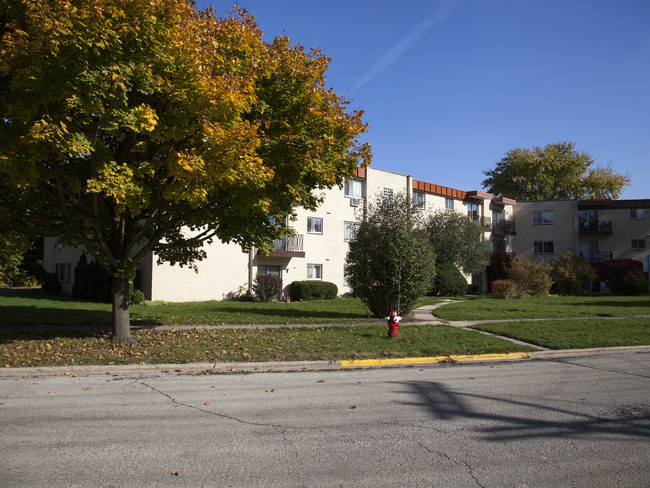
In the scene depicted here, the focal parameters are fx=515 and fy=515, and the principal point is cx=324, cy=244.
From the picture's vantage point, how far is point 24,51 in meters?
8.60

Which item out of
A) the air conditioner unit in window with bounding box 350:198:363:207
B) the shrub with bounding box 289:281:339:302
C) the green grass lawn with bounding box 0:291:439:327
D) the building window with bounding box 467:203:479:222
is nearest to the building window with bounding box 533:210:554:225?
the building window with bounding box 467:203:479:222

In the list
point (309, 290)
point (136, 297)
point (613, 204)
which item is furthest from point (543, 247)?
point (136, 297)

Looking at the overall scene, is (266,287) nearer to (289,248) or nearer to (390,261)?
(289,248)

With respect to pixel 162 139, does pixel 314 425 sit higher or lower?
lower

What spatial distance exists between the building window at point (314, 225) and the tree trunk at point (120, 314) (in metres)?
19.1

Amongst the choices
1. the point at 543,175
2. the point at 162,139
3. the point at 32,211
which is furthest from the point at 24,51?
the point at 543,175

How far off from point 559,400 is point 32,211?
462 inches

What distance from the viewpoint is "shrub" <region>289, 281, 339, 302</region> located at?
27.8 metres

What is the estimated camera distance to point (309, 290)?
27906 millimetres

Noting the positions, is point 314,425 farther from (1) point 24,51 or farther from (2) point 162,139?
(1) point 24,51

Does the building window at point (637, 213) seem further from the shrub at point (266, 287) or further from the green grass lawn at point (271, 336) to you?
the shrub at point (266, 287)

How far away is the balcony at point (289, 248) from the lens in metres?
27.8

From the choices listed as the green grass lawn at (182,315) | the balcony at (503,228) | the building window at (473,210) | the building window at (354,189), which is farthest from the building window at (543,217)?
the green grass lawn at (182,315)

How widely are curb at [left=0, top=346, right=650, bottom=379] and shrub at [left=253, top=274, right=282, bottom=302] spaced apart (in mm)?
15757
